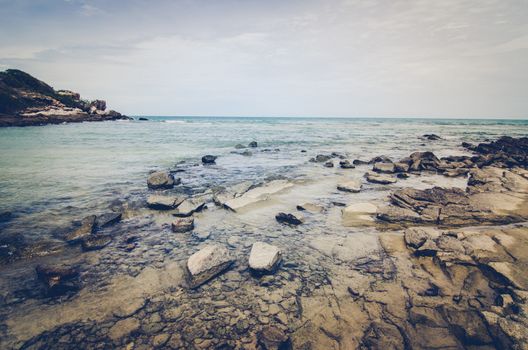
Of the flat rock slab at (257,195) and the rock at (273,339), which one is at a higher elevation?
the flat rock slab at (257,195)

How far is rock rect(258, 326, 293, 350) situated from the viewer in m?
2.89

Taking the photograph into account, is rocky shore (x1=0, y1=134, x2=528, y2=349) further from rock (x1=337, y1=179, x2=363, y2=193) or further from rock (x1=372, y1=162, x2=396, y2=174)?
rock (x1=372, y1=162, x2=396, y2=174)

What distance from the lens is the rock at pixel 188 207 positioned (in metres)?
6.60

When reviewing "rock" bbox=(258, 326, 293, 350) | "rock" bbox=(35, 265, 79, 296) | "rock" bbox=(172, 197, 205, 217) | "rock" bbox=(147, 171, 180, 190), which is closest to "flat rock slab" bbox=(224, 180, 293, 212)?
"rock" bbox=(172, 197, 205, 217)

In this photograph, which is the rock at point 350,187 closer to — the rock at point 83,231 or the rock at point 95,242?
the rock at point 95,242

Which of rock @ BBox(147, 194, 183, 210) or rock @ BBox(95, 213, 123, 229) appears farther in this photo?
rock @ BBox(147, 194, 183, 210)

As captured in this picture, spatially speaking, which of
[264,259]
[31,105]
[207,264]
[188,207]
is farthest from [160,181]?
[31,105]

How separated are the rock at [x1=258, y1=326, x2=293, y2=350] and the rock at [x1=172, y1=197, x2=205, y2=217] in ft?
13.5

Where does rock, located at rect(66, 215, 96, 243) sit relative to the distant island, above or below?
below

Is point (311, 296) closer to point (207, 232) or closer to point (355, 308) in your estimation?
point (355, 308)

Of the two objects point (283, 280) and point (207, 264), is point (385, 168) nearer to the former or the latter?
point (283, 280)

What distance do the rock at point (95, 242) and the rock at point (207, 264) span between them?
81.9 inches

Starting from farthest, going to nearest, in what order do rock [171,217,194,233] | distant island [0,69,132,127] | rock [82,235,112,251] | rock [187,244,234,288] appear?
distant island [0,69,132,127], rock [171,217,194,233], rock [82,235,112,251], rock [187,244,234,288]

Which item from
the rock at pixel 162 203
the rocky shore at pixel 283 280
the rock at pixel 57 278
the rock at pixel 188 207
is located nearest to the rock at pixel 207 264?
the rocky shore at pixel 283 280
